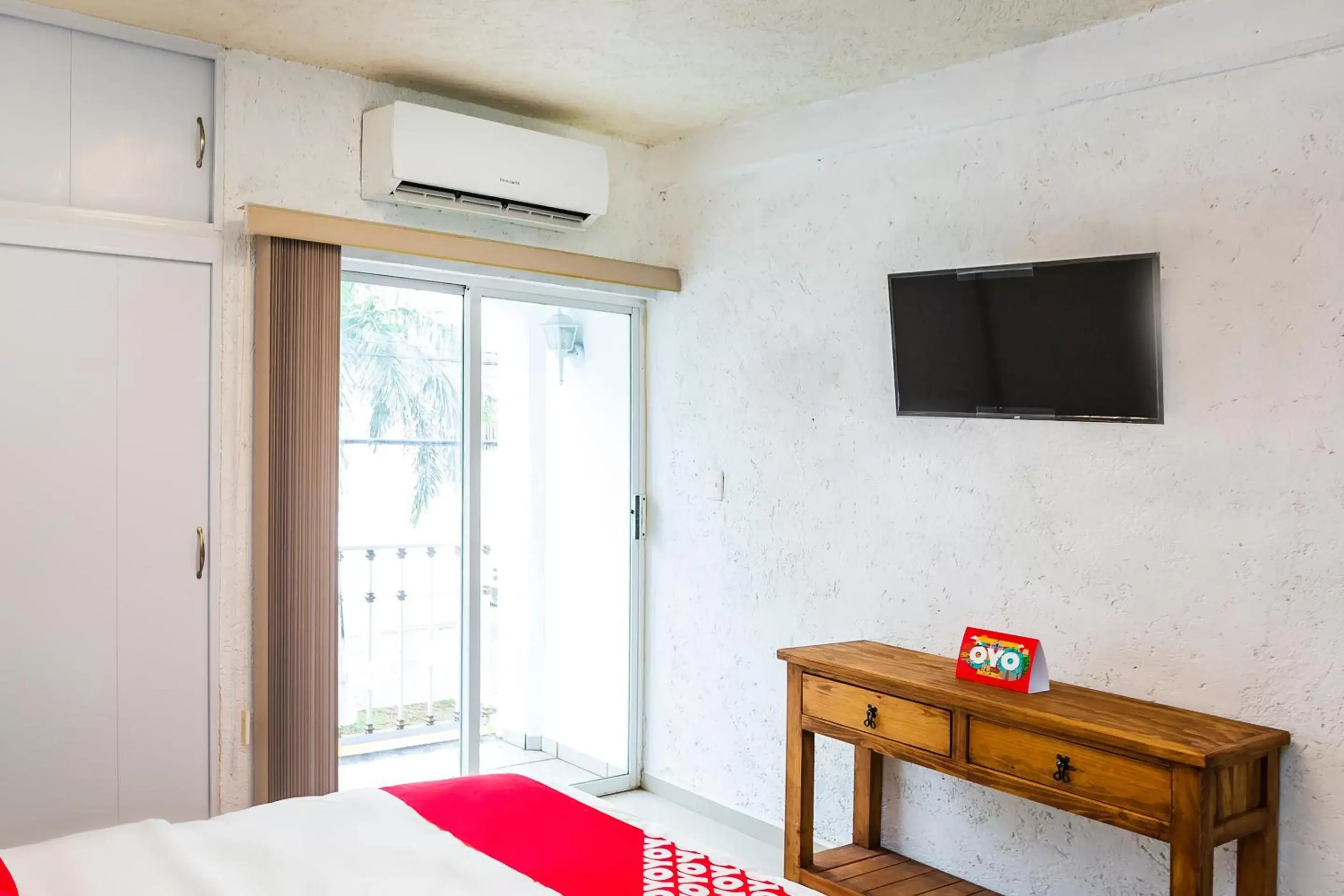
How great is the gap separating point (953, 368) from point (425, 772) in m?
2.33

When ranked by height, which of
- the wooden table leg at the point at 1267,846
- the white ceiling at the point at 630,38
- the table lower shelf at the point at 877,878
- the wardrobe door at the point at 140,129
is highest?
the white ceiling at the point at 630,38

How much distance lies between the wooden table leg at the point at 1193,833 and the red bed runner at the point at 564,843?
960mm

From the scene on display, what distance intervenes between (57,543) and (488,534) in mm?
1449

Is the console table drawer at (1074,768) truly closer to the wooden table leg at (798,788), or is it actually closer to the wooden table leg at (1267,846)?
the wooden table leg at (1267,846)

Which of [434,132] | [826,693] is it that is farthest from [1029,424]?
[434,132]

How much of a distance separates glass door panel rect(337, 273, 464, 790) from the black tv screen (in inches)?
64.5

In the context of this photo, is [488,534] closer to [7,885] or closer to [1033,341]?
[1033,341]

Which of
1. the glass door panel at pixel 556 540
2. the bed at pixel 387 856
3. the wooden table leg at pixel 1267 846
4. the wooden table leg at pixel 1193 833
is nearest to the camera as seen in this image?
the bed at pixel 387 856

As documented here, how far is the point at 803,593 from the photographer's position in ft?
12.3

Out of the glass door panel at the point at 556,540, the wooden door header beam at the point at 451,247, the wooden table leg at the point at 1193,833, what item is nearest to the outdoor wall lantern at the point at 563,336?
the glass door panel at the point at 556,540

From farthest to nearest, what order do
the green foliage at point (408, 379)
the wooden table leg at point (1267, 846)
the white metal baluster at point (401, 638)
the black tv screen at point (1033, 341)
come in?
the white metal baluster at point (401, 638) → the green foliage at point (408, 379) → the black tv screen at point (1033, 341) → the wooden table leg at point (1267, 846)

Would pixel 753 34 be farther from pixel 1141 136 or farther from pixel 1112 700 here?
pixel 1112 700

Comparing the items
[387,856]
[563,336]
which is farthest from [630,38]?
[387,856]

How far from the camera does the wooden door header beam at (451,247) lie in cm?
325
